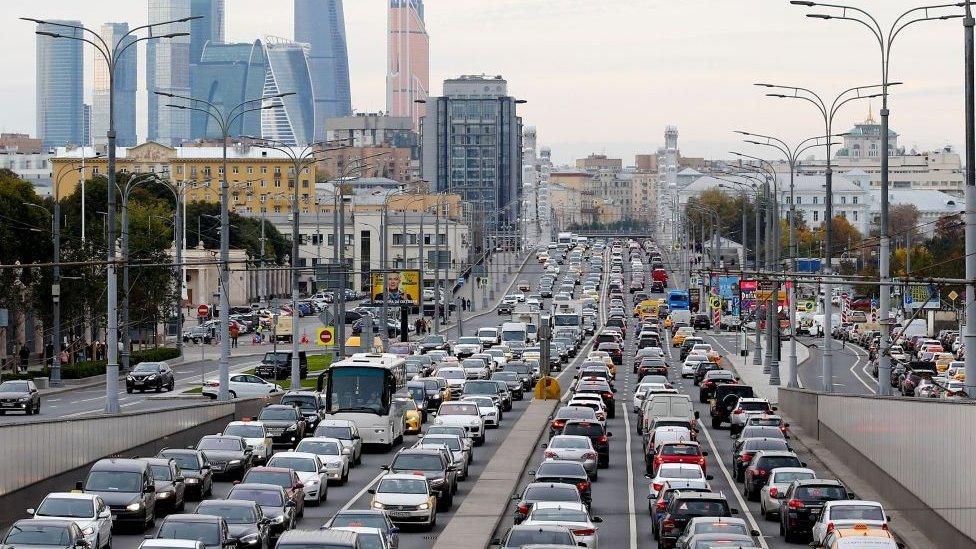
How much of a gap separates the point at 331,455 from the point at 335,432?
3418 millimetres

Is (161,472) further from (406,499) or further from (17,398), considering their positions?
(17,398)

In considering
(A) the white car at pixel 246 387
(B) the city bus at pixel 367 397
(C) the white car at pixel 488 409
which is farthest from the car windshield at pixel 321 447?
(A) the white car at pixel 246 387

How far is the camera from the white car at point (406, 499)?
107 feet

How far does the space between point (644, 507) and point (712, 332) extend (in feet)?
295

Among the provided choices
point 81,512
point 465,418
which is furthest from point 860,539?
point 465,418

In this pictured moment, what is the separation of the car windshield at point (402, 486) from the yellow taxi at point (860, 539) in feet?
27.0

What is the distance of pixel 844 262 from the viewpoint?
161125mm

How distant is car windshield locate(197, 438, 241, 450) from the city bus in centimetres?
735

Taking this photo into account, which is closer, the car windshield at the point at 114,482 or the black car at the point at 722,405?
the car windshield at the point at 114,482

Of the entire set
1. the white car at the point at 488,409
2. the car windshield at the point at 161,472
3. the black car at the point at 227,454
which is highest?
the car windshield at the point at 161,472

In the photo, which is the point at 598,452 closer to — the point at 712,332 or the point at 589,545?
the point at 589,545

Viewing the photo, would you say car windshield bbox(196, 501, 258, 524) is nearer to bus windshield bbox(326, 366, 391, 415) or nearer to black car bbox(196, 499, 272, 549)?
black car bbox(196, 499, 272, 549)

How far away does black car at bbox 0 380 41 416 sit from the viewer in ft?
188

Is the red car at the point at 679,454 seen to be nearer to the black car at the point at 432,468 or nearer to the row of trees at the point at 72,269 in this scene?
the black car at the point at 432,468
